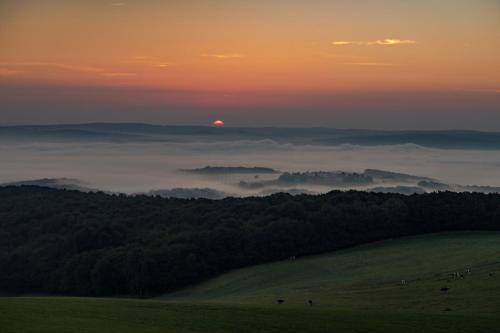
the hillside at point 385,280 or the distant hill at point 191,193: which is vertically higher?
the distant hill at point 191,193

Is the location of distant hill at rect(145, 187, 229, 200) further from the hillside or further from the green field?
the green field

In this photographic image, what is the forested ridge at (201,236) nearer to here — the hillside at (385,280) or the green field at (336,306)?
the hillside at (385,280)

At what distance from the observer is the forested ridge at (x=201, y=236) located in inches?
3012

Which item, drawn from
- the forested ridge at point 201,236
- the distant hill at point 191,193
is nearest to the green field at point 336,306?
the forested ridge at point 201,236

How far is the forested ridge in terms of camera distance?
76500mm

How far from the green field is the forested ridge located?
1299 centimetres

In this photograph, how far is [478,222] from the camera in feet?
277

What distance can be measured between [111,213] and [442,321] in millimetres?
81474

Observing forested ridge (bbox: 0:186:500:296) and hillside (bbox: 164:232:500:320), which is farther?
forested ridge (bbox: 0:186:500:296)

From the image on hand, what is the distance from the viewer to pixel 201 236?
82812mm

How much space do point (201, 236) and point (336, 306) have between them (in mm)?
43875

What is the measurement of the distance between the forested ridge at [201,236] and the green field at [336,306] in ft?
42.6

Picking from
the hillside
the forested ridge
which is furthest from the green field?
the forested ridge

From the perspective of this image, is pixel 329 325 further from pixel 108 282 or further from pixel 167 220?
pixel 167 220
